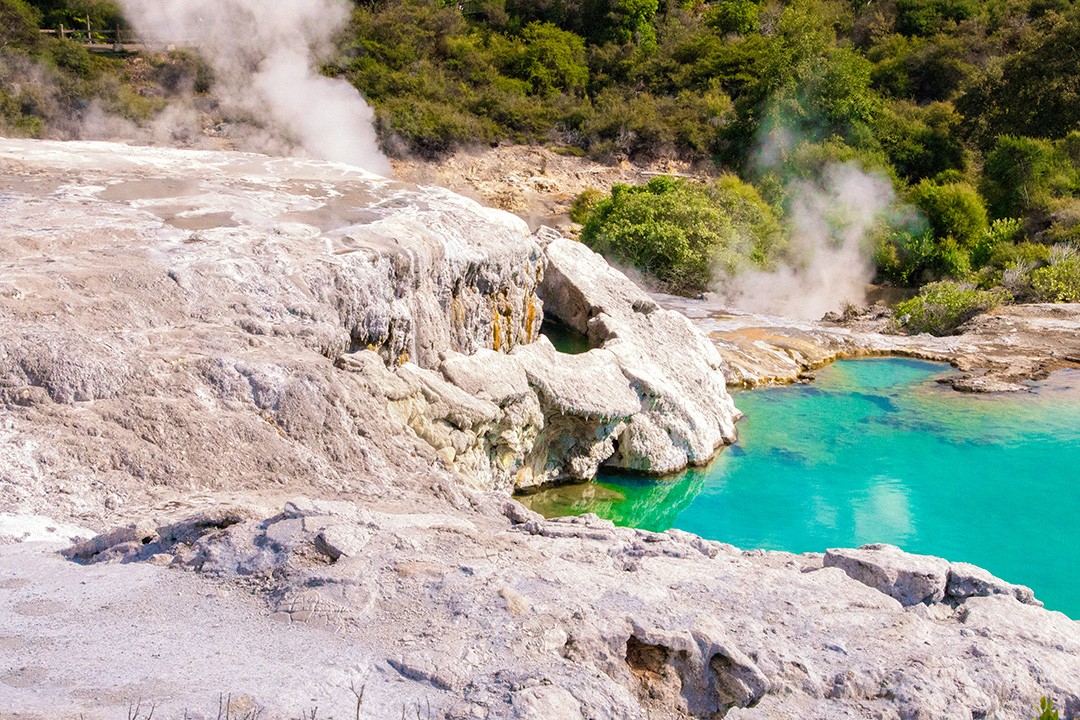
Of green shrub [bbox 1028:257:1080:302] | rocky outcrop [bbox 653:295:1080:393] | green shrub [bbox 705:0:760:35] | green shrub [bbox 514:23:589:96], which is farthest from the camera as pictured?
green shrub [bbox 705:0:760:35]

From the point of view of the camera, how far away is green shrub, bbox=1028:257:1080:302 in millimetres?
21062

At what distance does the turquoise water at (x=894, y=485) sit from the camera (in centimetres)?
1073

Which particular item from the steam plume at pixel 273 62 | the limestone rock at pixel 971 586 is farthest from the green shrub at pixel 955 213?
the limestone rock at pixel 971 586

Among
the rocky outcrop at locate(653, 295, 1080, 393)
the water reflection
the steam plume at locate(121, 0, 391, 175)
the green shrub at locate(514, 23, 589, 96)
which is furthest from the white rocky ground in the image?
the green shrub at locate(514, 23, 589, 96)

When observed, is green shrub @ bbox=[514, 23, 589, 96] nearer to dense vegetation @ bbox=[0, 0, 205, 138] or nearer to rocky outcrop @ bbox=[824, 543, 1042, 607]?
dense vegetation @ bbox=[0, 0, 205, 138]

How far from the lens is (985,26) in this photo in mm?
35625

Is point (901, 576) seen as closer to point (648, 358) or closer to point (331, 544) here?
point (331, 544)

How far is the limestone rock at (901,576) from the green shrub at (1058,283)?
17779 millimetres

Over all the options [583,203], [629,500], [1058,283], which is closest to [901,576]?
[629,500]

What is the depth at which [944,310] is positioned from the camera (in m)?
20.3

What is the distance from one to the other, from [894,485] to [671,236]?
9899mm

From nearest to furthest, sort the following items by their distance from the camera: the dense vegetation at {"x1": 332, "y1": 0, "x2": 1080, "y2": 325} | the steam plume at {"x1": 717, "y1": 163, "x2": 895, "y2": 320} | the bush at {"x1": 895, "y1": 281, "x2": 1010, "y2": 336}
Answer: the bush at {"x1": 895, "y1": 281, "x2": 1010, "y2": 336} < the steam plume at {"x1": 717, "y1": 163, "x2": 895, "y2": 320} < the dense vegetation at {"x1": 332, "y1": 0, "x2": 1080, "y2": 325}

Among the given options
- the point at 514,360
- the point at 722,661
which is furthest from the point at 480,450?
the point at 722,661

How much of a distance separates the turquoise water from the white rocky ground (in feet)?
8.71
